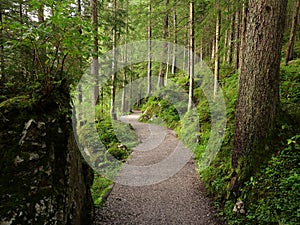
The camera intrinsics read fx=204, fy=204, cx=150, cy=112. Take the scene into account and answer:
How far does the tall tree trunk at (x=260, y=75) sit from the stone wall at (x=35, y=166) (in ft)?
12.1

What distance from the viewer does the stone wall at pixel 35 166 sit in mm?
2432

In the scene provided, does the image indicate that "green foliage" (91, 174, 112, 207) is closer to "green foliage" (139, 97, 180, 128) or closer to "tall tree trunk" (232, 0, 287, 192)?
"tall tree trunk" (232, 0, 287, 192)

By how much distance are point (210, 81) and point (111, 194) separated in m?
10.9

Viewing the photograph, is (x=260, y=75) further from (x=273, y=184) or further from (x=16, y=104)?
(x=16, y=104)

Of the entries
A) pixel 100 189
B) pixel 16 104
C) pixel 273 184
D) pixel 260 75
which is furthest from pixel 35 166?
pixel 260 75

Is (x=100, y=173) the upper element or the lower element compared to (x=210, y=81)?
lower

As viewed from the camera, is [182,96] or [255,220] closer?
[255,220]

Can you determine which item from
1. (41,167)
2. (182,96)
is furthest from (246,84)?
(182,96)

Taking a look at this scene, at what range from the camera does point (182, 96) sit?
1602cm

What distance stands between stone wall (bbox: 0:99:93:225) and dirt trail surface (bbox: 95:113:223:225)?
183 cm

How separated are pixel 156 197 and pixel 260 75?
4.00 metres

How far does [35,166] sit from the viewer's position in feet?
8.63

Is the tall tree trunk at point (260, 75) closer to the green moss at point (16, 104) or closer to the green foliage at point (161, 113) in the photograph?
the green moss at point (16, 104)

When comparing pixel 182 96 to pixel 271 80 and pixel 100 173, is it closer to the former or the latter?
pixel 100 173
